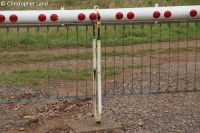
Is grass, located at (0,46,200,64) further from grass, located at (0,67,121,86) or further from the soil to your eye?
the soil

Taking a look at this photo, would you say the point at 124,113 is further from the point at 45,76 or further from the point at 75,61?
the point at 75,61

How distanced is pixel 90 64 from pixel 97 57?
19.2 feet

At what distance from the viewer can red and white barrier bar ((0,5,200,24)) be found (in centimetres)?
732

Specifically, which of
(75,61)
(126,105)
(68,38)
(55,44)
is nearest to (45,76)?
(75,61)

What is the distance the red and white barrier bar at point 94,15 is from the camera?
7324 millimetres

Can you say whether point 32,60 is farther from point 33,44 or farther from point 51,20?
point 51,20

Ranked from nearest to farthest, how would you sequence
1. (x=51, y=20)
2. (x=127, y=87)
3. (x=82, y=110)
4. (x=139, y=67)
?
(x=51, y=20) → (x=82, y=110) → (x=127, y=87) → (x=139, y=67)

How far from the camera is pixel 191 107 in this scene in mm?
8703

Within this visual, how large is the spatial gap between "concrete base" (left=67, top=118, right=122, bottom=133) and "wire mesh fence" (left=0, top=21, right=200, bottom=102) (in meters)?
0.71

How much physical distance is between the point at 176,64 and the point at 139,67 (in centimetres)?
85

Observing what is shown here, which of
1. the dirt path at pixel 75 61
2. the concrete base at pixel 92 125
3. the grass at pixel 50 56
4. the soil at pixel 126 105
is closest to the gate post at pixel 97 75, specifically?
the concrete base at pixel 92 125

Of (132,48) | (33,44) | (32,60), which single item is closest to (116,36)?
(132,48)

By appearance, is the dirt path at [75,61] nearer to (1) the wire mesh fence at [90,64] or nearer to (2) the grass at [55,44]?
(1) the wire mesh fence at [90,64]

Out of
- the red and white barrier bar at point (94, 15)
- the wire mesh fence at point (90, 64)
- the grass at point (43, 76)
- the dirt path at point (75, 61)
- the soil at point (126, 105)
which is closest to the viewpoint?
the red and white barrier bar at point (94, 15)
